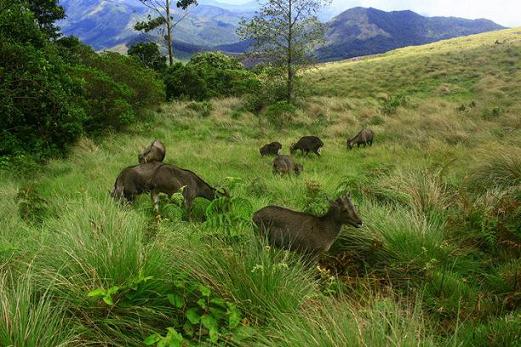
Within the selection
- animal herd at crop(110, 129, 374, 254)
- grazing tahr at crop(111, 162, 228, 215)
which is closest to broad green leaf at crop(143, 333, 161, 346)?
animal herd at crop(110, 129, 374, 254)

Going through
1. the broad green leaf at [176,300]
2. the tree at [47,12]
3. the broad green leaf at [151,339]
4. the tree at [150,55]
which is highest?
the tree at [47,12]

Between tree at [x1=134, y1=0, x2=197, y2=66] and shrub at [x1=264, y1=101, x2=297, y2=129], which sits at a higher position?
tree at [x1=134, y1=0, x2=197, y2=66]

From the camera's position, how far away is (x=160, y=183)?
21.5 ft

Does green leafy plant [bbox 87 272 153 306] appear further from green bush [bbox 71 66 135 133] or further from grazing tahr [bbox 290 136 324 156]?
green bush [bbox 71 66 135 133]

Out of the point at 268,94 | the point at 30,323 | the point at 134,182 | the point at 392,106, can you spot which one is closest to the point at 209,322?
the point at 30,323

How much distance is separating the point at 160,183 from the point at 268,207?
2178mm

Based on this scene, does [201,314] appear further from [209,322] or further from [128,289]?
[128,289]

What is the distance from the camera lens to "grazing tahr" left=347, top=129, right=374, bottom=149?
1433 centimetres

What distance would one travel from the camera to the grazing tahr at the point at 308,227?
4736mm

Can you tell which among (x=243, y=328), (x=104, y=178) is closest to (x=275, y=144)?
(x=104, y=178)

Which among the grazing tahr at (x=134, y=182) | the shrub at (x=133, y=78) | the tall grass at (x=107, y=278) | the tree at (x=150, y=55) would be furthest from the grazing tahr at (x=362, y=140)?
the tree at (x=150, y=55)

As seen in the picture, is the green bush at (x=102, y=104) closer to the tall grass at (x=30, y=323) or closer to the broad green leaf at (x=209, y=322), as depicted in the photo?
the tall grass at (x=30, y=323)

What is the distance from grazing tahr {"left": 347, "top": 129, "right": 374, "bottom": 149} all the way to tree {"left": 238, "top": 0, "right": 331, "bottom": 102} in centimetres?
898

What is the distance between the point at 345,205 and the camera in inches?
185
